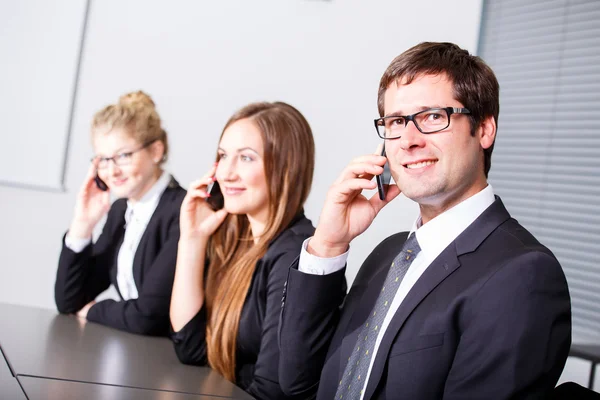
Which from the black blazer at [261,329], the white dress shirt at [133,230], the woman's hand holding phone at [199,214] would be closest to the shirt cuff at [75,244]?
the white dress shirt at [133,230]

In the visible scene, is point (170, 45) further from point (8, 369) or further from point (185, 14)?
point (8, 369)

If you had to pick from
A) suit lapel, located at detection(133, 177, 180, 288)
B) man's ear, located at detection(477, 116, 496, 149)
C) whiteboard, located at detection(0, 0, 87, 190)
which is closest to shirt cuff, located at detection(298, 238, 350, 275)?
man's ear, located at detection(477, 116, 496, 149)

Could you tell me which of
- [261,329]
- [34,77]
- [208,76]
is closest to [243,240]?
[261,329]

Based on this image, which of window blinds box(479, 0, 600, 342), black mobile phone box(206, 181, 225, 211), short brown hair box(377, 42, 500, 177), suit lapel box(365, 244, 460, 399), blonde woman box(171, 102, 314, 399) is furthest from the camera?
window blinds box(479, 0, 600, 342)

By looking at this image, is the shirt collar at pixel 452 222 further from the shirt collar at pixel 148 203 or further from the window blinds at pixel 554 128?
the window blinds at pixel 554 128

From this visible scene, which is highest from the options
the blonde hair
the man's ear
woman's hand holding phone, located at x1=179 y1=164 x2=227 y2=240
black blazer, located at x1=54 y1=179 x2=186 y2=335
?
the blonde hair

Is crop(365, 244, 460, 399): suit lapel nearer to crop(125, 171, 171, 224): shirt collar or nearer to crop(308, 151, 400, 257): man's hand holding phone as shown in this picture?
crop(308, 151, 400, 257): man's hand holding phone

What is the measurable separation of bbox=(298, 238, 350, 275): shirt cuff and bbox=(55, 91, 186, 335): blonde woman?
2.53 ft

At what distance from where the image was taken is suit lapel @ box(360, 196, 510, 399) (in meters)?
1.32

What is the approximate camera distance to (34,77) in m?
3.37

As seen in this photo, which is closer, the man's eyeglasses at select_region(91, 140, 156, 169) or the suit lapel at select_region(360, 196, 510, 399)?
the suit lapel at select_region(360, 196, 510, 399)

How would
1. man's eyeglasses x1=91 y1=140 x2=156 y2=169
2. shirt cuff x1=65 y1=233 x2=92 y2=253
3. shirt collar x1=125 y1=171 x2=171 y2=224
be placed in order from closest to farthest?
shirt cuff x1=65 y1=233 x2=92 y2=253 < shirt collar x1=125 y1=171 x2=171 y2=224 < man's eyeglasses x1=91 y1=140 x2=156 y2=169

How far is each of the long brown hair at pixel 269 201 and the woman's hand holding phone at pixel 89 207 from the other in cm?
66

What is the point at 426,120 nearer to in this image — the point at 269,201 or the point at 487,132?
the point at 487,132
